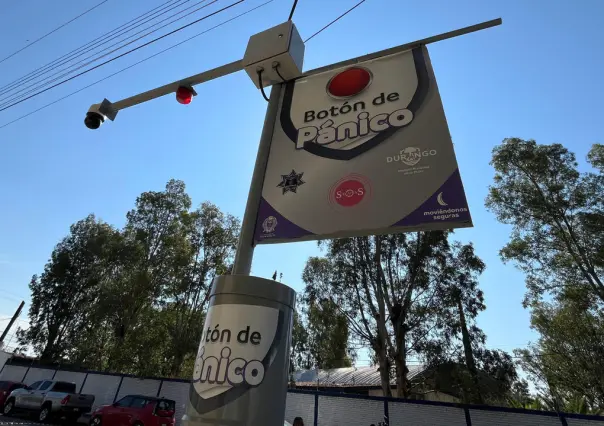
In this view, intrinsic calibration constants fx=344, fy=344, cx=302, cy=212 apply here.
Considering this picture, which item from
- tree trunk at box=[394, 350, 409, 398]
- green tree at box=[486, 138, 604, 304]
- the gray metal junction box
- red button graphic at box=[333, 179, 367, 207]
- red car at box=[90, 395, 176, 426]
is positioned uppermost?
green tree at box=[486, 138, 604, 304]

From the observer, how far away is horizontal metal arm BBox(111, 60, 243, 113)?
3.39 metres

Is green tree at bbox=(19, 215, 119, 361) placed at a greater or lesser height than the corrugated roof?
greater

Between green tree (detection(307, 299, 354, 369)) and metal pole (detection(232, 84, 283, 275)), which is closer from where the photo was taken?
metal pole (detection(232, 84, 283, 275))

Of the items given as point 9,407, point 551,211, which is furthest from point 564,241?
point 9,407

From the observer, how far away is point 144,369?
815 inches

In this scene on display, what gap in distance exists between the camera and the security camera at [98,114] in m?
3.96

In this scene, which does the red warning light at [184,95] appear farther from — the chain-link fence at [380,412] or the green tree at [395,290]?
the green tree at [395,290]

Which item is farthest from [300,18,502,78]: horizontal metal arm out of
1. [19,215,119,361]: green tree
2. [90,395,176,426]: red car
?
[19,215,119,361]: green tree

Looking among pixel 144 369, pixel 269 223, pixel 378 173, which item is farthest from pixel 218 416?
pixel 144 369

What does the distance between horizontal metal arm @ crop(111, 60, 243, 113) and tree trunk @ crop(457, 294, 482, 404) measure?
16582mm

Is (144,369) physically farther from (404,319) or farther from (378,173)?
(378,173)

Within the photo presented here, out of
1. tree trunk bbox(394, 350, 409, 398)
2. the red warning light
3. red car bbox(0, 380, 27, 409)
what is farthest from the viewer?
red car bbox(0, 380, 27, 409)

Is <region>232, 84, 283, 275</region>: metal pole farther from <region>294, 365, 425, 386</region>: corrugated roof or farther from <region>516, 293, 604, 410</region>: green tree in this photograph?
<region>294, 365, 425, 386</region>: corrugated roof

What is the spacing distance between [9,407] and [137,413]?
→ 889cm
